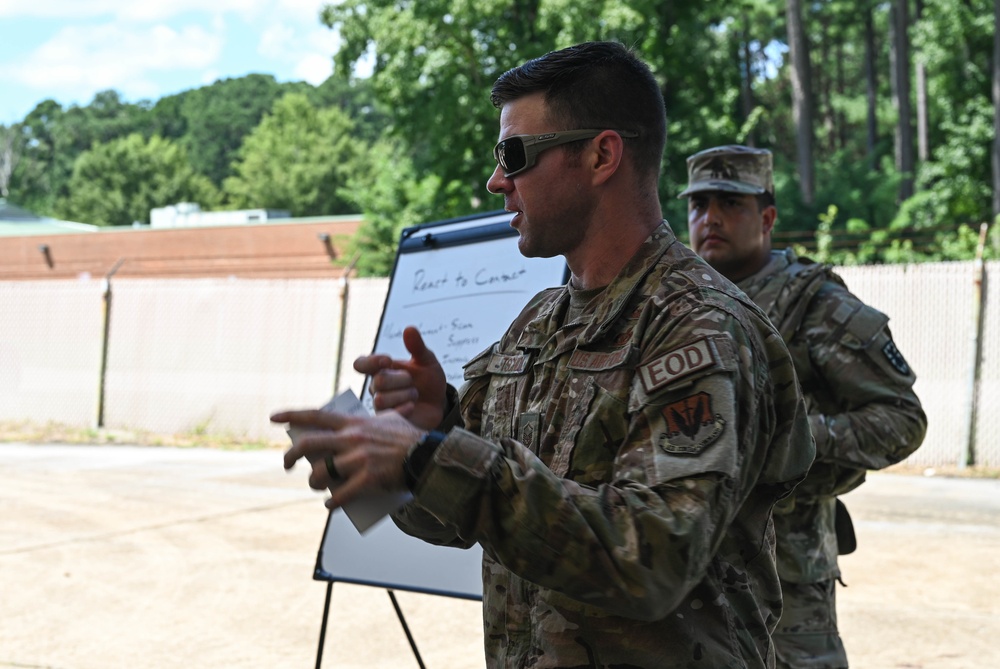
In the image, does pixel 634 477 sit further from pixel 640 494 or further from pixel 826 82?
pixel 826 82

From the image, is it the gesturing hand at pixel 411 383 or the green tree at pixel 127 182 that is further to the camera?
the green tree at pixel 127 182

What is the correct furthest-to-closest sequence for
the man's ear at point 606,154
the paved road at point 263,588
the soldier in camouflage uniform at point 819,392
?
the paved road at point 263,588 < the soldier in camouflage uniform at point 819,392 < the man's ear at point 606,154

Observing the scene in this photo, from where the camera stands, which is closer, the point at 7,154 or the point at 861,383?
the point at 861,383

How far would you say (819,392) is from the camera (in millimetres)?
3504

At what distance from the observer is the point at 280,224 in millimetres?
35344

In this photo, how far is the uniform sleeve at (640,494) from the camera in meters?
1.51

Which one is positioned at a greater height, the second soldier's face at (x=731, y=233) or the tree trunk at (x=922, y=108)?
the tree trunk at (x=922, y=108)

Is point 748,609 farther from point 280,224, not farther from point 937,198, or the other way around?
point 280,224

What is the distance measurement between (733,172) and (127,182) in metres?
84.6

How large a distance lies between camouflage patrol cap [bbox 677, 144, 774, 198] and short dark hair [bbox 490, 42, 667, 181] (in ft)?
5.93

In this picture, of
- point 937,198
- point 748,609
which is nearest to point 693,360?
point 748,609

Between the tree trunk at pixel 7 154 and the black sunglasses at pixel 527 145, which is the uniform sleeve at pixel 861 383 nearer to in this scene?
the black sunglasses at pixel 527 145

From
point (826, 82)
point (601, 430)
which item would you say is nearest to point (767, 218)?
point (601, 430)

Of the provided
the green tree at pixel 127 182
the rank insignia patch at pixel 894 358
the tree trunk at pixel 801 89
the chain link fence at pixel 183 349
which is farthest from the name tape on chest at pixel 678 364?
the green tree at pixel 127 182
